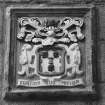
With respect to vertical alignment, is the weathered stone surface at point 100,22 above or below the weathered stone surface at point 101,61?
above

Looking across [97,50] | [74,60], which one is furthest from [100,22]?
[74,60]

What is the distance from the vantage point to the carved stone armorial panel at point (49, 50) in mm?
4148

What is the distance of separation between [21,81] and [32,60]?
0.17m

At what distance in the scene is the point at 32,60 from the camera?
4.22m

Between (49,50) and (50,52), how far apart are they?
19 mm

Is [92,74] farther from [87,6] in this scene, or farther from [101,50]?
[87,6]

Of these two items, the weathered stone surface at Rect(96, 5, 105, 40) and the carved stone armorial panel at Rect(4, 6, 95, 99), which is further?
the weathered stone surface at Rect(96, 5, 105, 40)

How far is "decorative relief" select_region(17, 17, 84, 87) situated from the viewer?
417 cm

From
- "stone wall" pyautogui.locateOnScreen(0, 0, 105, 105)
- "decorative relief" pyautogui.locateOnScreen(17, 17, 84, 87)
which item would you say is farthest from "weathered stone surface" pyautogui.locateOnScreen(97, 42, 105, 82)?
"decorative relief" pyautogui.locateOnScreen(17, 17, 84, 87)

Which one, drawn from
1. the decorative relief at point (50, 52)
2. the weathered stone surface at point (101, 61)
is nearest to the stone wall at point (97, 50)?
the weathered stone surface at point (101, 61)

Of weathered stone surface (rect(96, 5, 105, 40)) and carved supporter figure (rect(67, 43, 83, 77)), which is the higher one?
weathered stone surface (rect(96, 5, 105, 40))

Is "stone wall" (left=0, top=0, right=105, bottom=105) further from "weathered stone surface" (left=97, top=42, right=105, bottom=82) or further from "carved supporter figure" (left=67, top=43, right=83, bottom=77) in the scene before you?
"carved supporter figure" (left=67, top=43, right=83, bottom=77)

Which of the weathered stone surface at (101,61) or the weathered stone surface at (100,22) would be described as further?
the weathered stone surface at (100,22)

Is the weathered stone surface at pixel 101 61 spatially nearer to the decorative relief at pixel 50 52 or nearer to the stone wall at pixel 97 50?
the stone wall at pixel 97 50
